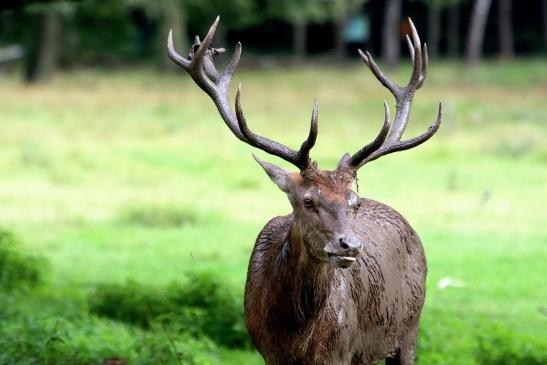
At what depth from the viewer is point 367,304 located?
255 inches

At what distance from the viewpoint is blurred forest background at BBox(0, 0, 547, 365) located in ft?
29.7

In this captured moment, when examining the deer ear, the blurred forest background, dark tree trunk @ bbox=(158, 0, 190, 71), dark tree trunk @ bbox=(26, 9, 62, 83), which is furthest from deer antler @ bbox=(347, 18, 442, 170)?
dark tree trunk @ bbox=(26, 9, 62, 83)

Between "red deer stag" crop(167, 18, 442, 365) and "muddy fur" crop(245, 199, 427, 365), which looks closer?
"red deer stag" crop(167, 18, 442, 365)

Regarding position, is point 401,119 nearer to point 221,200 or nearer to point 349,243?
point 349,243

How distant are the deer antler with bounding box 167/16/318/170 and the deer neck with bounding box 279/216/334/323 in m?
0.37

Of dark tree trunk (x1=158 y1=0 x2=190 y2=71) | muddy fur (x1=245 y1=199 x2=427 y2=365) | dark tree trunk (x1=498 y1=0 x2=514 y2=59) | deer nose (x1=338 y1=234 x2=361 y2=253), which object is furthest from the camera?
dark tree trunk (x1=498 y1=0 x2=514 y2=59)

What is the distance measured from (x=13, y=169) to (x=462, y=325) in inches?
418

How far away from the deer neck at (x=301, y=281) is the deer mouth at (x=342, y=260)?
0.34 meters

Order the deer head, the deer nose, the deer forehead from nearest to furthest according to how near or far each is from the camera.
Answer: the deer nose → the deer head → the deer forehead

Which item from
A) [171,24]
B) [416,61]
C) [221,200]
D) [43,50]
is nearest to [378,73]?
[416,61]

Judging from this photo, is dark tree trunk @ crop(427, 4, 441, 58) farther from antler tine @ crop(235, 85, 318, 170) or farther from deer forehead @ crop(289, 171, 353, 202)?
deer forehead @ crop(289, 171, 353, 202)

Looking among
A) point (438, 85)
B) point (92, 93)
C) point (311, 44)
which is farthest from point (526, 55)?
point (92, 93)

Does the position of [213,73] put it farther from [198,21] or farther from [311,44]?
[311,44]

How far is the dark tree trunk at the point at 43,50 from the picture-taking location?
37688 mm
